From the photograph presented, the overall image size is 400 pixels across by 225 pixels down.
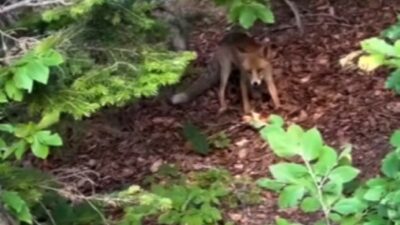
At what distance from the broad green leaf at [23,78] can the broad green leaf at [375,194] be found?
1.24m

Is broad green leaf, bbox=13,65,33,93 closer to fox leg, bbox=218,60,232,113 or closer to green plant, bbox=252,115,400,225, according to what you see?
green plant, bbox=252,115,400,225

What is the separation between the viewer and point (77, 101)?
3553 mm

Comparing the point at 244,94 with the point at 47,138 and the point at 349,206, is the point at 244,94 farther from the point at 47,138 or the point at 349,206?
the point at 349,206

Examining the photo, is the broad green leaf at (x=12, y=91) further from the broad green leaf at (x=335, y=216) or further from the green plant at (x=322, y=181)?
the broad green leaf at (x=335, y=216)

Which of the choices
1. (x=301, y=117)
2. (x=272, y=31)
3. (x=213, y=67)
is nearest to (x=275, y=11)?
(x=272, y=31)

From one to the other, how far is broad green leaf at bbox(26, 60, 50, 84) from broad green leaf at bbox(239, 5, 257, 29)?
44.2 inches

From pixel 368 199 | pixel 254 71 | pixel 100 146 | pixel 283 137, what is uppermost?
pixel 283 137

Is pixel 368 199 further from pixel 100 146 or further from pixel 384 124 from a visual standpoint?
pixel 100 146

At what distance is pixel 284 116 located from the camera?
7.23 metres

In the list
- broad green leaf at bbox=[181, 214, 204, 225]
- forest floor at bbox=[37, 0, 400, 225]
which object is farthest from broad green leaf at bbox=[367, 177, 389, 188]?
forest floor at bbox=[37, 0, 400, 225]

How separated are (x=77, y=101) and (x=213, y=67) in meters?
4.29

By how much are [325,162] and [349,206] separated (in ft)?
0.52

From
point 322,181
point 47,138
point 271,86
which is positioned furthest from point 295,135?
point 271,86

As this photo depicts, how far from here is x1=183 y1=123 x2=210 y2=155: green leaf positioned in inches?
275
